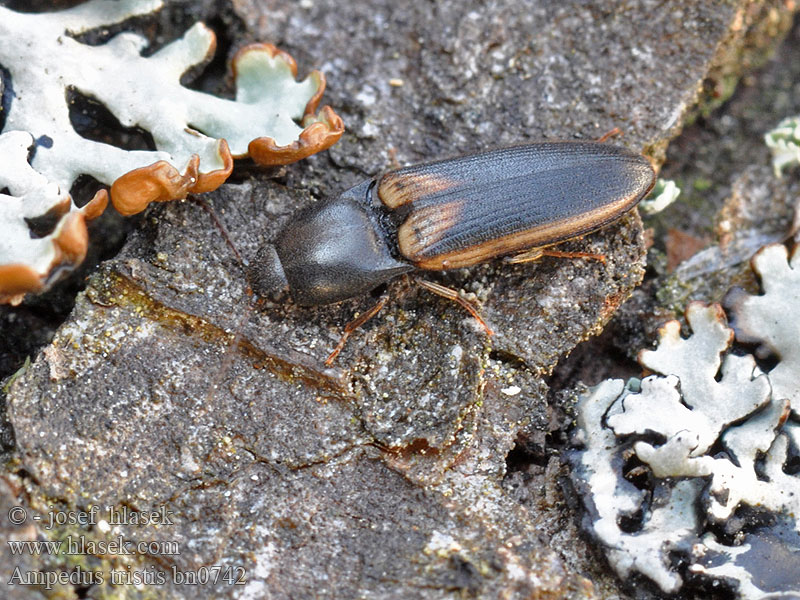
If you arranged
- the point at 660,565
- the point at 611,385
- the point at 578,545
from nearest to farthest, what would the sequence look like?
the point at 660,565, the point at 578,545, the point at 611,385

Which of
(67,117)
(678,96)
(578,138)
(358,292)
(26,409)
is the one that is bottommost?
(26,409)

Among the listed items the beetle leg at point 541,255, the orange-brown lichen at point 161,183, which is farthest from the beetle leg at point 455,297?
the orange-brown lichen at point 161,183

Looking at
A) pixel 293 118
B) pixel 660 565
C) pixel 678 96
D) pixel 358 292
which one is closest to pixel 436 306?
pixel 358 292

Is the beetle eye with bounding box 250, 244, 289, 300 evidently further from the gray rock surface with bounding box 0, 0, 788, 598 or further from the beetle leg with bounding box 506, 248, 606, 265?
the beetle leg with bounding box 506, 248, 606, 265

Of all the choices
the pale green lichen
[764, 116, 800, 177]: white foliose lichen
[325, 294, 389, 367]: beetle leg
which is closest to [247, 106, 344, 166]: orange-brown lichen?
[325, 294, 389, 367]: beetle leg

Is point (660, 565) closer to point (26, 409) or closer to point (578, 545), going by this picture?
point (578, 545)
